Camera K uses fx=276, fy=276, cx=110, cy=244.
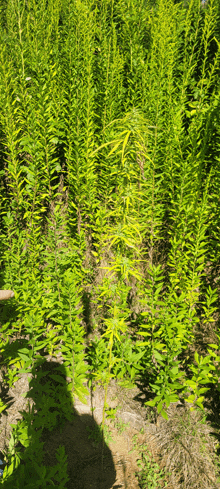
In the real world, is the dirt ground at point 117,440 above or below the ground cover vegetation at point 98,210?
below

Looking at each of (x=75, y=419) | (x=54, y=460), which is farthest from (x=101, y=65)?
(x=54, y=460)

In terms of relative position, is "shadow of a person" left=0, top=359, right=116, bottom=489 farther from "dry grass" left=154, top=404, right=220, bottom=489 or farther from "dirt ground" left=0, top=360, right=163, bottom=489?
"dry grass" left=154, top=404, right=220, bottom=489

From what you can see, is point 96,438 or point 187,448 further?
point 96,438

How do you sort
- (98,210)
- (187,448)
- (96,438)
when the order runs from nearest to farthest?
1. (187,448)
2. (96,438)
3. (98,210)

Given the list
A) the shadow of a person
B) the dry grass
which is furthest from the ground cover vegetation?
the dry grass

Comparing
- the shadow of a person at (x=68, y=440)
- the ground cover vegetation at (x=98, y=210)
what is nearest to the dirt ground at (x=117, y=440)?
the shadow of a person at (x=68, y=440)

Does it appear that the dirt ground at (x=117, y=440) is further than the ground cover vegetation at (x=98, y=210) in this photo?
No

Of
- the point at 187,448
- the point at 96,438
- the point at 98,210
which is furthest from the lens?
the point at 98,210

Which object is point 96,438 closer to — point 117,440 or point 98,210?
point 117,440

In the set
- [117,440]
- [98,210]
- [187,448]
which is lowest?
[117,440]

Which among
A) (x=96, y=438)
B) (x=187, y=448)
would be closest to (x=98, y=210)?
(x=96, y=438)

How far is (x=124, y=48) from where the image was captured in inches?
142

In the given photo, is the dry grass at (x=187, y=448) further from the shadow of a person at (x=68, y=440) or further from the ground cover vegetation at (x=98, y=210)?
the shadow of a person at (x=68, y=440)

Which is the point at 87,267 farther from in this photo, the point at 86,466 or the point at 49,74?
the point at 49,74
